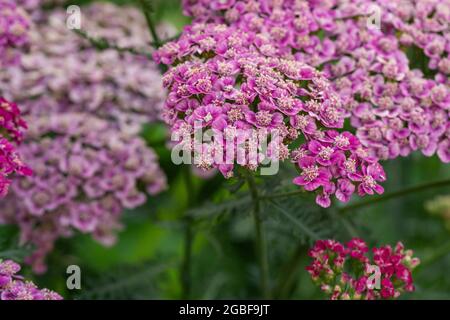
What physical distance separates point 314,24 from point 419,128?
463 mm

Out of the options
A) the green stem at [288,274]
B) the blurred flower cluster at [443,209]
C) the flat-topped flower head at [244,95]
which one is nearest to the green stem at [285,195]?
the flat-topped flower head at [244,95]

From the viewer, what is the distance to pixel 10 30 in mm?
2477

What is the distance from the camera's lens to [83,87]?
2709mm

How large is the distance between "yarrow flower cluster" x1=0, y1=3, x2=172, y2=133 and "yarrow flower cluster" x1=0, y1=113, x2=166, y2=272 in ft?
0.27

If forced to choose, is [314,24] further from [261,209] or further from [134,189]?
[134,189]

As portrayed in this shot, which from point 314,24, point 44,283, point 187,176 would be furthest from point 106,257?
point 314,24

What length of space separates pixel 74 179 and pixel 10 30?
565mm

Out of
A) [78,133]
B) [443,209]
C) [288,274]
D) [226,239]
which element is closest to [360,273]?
[288,274]

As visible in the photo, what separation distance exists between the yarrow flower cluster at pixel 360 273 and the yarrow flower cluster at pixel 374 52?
312 mm

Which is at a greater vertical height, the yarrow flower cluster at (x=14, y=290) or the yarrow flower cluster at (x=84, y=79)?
the yarrow flower cluster at (x=84, y=79)

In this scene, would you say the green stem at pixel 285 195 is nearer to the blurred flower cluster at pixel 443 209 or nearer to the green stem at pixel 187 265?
the green stem at pixel 187 265

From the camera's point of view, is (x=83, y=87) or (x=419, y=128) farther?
(x=83, y=87)

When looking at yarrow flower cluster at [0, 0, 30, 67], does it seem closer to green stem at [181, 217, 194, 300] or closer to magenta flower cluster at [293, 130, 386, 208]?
green stem at [181, 217, 194, 300]

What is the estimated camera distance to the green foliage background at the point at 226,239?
2243 mm
